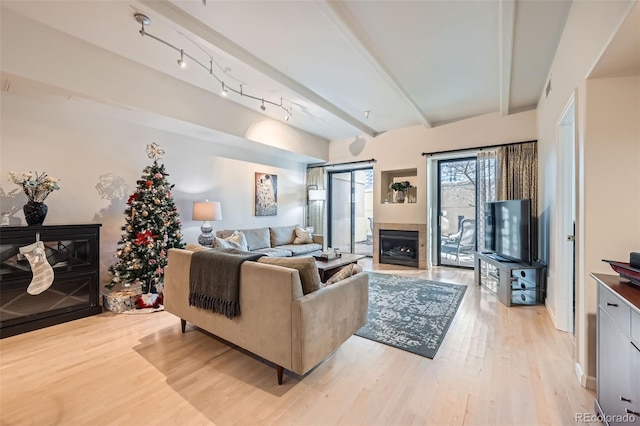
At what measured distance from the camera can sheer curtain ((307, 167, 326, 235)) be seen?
287 inches

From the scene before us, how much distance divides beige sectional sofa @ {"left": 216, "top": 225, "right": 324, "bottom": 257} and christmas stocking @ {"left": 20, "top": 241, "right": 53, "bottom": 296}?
2.35m

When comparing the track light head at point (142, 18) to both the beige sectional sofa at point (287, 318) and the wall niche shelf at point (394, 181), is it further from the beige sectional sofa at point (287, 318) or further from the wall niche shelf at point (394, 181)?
the wall niche shelf at point (394, 181)

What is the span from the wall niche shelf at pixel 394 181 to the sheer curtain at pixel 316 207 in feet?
5.33

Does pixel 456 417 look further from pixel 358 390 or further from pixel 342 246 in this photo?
pixel 342 246

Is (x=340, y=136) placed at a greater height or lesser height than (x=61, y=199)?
greater

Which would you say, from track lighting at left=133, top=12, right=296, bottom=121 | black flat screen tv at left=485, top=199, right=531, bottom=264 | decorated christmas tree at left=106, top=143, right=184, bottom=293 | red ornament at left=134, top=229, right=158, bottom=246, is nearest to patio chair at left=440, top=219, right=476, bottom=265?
black flat screen tv at left=485, top=199, right=531, bottom=264

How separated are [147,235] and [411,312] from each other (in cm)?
352

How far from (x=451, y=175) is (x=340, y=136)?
2751mm

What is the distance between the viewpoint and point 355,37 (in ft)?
9.05

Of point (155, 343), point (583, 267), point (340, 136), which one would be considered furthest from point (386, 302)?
point (340, 136)

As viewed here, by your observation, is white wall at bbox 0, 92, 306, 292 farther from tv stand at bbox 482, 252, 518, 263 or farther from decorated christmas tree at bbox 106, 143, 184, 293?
tv stand at bbox 482, 252, 518, 263

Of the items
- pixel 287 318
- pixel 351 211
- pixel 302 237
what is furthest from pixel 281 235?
pixel 287 318

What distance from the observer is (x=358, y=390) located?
195cm

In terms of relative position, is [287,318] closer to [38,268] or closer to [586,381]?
[586,381]
